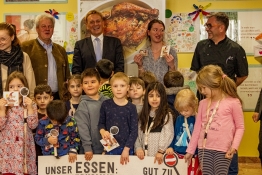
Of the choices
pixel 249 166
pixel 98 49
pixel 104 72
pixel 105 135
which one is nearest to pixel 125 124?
pixel 105 135

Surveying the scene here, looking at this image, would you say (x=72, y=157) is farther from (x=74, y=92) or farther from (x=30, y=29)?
(x=30, y=29)

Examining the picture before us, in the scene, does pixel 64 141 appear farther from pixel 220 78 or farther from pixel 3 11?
pixel 3 11

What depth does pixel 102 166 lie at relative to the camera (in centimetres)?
346

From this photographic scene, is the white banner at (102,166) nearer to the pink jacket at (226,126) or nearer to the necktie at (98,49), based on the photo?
the pink jacket at (226,126)

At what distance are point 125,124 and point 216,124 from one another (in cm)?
75

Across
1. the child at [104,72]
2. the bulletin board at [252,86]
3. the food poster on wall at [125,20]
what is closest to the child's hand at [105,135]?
the child at [104,72]

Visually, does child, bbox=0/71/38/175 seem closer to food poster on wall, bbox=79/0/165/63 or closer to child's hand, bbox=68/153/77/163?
child's hand, bbox=68/153/77/163

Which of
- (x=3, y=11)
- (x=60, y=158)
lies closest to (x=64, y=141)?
(x=60, y=158)

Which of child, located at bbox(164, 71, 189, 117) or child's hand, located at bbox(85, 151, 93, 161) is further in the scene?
child, located at bbox(164, 71, 189, 117)

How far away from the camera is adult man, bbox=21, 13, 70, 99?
14.6ft

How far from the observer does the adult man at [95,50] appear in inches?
186

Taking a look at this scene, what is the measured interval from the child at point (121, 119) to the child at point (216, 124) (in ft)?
1.62

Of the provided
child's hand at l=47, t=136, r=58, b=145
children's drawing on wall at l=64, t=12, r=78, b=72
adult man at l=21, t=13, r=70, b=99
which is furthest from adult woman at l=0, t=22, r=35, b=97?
children's drawing on wall at l=64, t=12, r=78, b=72

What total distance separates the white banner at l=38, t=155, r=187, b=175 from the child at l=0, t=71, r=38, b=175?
0.50 feet
